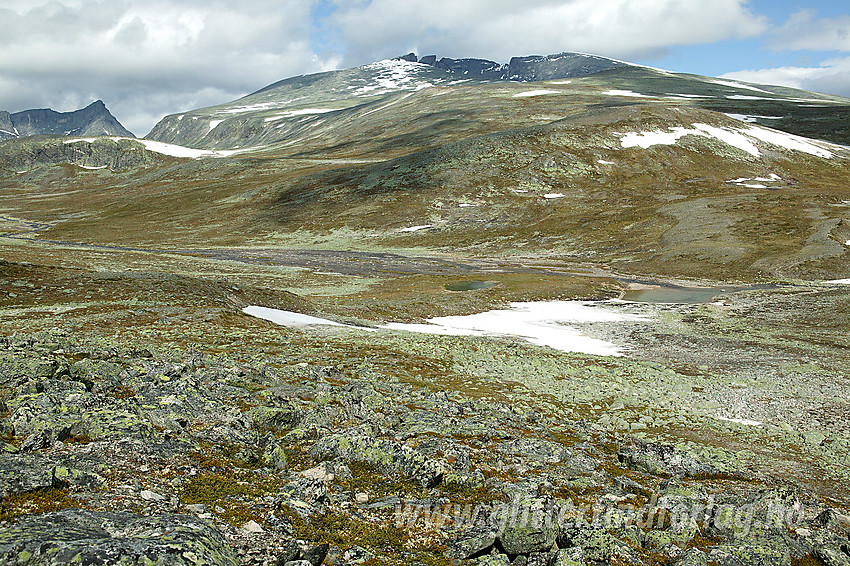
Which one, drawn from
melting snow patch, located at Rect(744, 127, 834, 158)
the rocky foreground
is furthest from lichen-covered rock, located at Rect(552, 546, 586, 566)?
melting snow patch, located at Rect(744, 127, 834, 158)

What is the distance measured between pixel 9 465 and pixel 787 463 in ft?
75.9

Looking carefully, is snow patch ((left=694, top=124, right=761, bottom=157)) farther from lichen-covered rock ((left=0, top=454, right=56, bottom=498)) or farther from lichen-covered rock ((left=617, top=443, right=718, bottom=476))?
lichen-covered rock ((left=0, top=454, right=56, bottom=498))

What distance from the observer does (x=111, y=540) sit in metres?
6.93

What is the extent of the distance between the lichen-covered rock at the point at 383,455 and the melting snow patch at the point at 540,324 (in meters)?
25.3

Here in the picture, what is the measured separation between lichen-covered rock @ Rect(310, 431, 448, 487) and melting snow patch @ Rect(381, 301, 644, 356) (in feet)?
83.1

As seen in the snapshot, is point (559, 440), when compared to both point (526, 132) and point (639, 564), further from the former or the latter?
point (526, 132)

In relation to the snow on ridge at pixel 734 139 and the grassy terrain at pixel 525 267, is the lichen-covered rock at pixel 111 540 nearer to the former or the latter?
the grassy terrain at pixel 525 267

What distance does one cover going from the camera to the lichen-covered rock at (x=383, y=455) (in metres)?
13.1

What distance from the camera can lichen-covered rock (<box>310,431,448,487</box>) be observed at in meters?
13.1

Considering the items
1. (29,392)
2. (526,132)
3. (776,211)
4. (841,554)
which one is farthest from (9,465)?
(526,132)

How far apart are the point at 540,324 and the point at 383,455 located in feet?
115

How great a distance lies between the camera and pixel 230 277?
70.6 meters

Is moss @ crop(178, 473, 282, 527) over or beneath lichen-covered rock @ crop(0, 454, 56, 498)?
beneath

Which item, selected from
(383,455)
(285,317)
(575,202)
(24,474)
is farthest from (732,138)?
(24,474)
